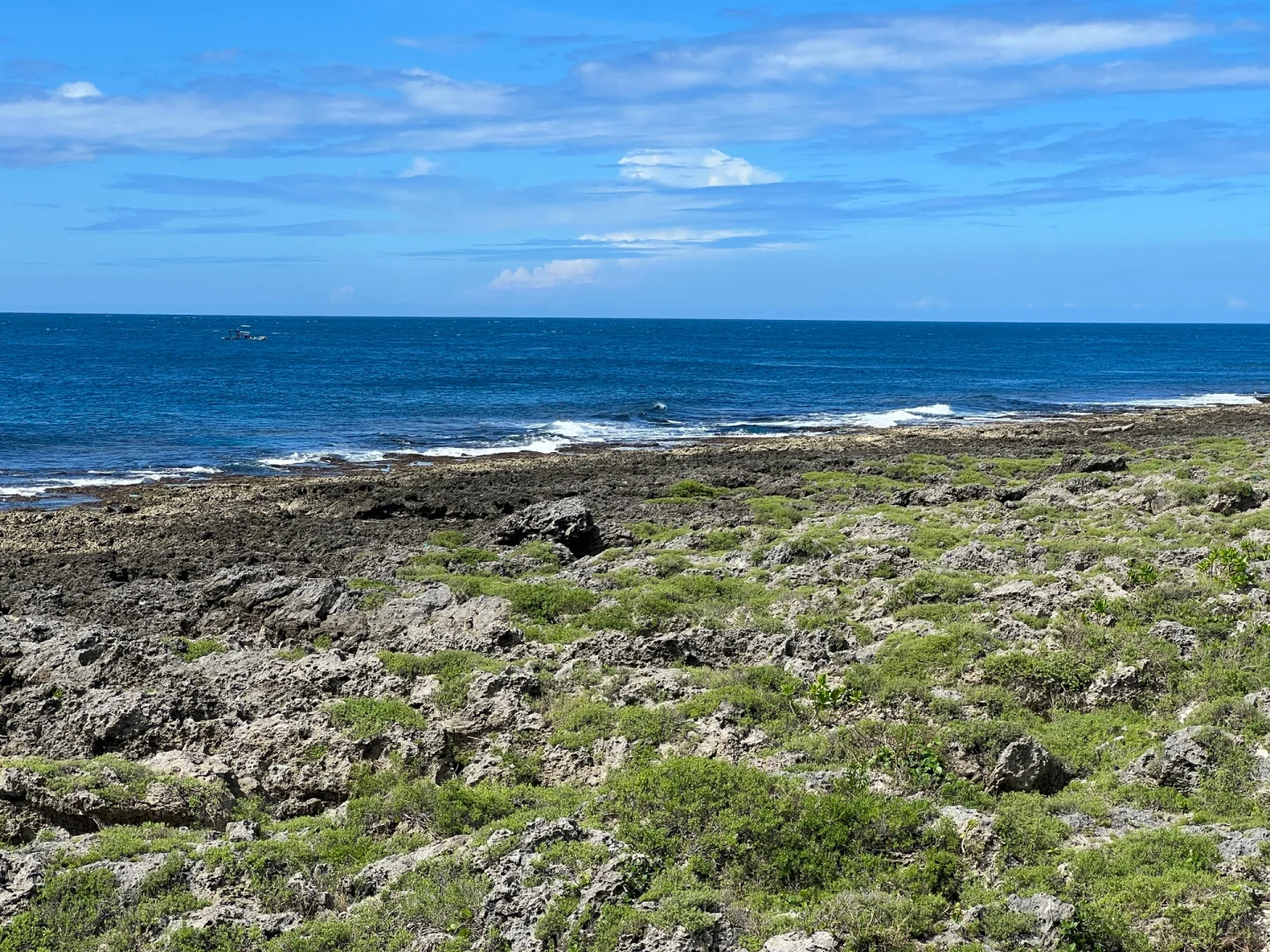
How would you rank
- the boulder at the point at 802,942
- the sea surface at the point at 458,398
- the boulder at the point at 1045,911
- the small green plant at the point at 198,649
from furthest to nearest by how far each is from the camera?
1. the sea surface at the point at 458,398
2. the small green plant at the point at 198,649
3. the boulder at the point at 1045,911
4. the boulder at the point at 802,942

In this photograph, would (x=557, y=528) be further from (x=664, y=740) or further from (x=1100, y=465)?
(x=1100, y=465)

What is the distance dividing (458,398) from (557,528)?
58.1 m

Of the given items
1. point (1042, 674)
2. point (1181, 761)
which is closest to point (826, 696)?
point (1042, 674)

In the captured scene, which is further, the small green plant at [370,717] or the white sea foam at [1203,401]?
the white sea foam at [1203,401]

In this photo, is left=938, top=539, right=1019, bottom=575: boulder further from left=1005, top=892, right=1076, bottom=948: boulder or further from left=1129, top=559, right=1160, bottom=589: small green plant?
left=1005, top=892, right=1076, bottom=948: boulder

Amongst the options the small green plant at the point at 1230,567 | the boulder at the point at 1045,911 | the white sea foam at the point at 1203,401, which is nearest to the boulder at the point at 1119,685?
the small green plant at the point at 1230,567

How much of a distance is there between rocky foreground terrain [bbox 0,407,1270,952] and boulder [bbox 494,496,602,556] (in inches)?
5.0

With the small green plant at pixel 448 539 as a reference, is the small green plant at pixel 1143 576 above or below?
above

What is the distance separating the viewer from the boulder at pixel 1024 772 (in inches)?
445

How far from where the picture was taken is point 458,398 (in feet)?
264

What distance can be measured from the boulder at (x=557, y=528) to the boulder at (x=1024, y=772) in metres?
13.7

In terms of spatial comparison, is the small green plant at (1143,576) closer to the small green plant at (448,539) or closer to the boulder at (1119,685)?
the boulder at (1119,685)

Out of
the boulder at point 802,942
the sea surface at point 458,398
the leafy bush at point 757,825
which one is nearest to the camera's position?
the boulder at point 802,942

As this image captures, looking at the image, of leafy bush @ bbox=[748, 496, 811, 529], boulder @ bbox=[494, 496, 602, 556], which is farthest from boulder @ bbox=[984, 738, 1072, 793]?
boulder @ bbox=[494, 496, 602, 556]
